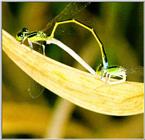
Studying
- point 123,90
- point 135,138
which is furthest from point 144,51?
point 135,138

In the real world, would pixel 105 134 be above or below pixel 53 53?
below

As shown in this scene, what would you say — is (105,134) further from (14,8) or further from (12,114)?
(14,8)

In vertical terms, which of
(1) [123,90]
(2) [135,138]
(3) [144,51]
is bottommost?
(2) [135,138]

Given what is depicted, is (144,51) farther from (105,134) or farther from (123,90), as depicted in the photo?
(105,134)

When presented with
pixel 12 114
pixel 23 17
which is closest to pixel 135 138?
pixel 12 114

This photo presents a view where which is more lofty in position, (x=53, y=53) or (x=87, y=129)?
(x=53, y=53)
